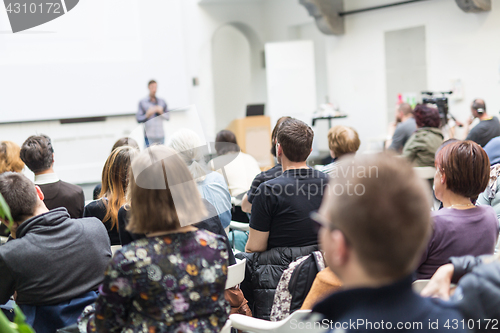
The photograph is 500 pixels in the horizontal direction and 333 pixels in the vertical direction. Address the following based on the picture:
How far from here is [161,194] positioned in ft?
4.34

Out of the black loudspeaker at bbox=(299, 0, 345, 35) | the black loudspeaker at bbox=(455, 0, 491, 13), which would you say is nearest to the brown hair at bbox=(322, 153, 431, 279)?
the black loudspeaker at bbox=(455, 0, 491, 13)

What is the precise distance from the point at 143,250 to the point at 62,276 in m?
0.75

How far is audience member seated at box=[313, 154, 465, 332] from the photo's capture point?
0.73 m

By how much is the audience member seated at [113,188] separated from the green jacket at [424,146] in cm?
304

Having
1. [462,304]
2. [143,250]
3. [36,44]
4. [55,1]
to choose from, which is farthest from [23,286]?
[36,44]

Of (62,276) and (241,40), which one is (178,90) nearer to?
(241,40)

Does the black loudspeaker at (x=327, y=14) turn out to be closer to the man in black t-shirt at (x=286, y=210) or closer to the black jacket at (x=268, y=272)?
the man in black t-shirt at (x=286, y=210)

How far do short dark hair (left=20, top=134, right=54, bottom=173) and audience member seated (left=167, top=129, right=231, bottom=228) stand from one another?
1098 millimetres

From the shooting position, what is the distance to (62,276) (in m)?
1.83

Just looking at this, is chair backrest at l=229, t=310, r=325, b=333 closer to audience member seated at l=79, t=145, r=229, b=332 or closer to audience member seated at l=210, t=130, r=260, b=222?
audience member seated at l=79, t=145, r=229, b=332

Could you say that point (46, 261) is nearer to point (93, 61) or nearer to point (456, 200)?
point (456, 200)

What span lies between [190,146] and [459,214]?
125 cm

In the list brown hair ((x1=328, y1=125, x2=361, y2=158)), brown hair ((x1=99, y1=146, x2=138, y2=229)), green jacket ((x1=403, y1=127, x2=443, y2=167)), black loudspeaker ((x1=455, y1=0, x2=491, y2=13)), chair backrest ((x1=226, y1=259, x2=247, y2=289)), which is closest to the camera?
chair backrest ((x1=226, y1=259, x2=247, y2=289))

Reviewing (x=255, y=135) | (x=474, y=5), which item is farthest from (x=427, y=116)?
(x=255, y=135)
